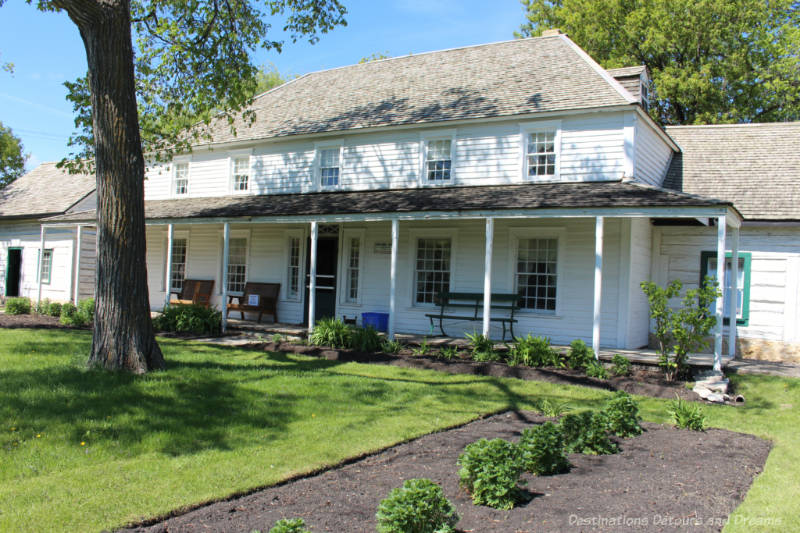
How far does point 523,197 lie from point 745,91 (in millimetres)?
18775

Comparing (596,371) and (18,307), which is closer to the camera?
(596,371)

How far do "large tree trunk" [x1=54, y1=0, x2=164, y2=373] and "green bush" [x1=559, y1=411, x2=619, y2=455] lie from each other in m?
5.98

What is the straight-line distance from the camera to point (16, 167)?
153ft

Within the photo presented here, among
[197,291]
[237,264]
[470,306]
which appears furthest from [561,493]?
[197,291]

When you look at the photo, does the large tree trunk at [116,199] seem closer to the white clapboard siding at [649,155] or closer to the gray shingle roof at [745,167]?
the white clapboard siding at [649,155]

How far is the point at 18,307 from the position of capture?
62.1 feet

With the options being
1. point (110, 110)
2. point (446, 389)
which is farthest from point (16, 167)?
point (446, 389)

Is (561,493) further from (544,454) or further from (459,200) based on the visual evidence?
(459,200)

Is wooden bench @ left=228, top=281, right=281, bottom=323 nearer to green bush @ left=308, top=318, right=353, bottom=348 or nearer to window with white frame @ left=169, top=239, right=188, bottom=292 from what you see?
window with white frame @ left=169, top=239, right=188, bottom=292

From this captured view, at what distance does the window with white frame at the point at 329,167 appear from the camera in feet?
55.2

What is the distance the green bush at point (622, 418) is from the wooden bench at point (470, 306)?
6.20m

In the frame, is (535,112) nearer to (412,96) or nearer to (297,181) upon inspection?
(412,96)

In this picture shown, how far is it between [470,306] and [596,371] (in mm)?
4285

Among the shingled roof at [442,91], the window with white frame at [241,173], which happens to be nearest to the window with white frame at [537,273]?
the shingled roof at [442,91]
